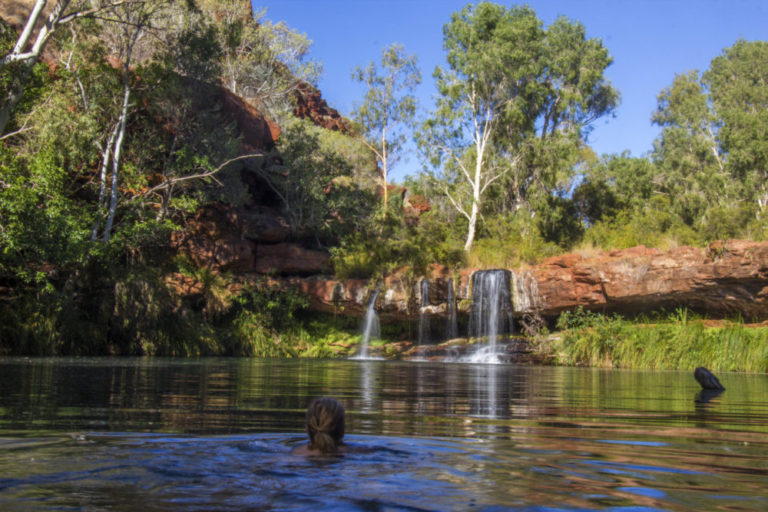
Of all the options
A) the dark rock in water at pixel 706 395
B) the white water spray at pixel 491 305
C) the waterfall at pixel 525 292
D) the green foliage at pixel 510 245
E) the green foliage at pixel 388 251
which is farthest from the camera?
the green foliage at pixel 388 251

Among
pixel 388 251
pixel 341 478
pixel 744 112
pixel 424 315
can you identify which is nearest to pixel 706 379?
pixel 341 478

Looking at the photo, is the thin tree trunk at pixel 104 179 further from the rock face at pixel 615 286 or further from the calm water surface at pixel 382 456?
the calm water surface at pixel 382 456

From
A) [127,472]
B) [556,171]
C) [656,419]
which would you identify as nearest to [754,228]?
[556,171]

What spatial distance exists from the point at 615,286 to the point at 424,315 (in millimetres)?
6707

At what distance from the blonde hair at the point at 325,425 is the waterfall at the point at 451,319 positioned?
2016cm

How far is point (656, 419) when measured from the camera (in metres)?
5.85

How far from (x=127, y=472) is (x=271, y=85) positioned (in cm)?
4111

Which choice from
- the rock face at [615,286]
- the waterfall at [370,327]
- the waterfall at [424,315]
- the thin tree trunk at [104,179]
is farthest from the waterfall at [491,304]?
the thin tree trunk at [104,179]

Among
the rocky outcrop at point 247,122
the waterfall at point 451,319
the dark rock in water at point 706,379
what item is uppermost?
the rocky outcrop at point 247,122

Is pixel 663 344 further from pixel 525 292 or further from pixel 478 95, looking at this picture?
pixel 478 95

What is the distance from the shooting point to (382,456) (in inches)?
146

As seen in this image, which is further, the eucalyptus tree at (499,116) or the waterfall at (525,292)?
the eucalyptus tree at (499,116)

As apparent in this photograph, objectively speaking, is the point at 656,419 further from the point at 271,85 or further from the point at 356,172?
the point at 271,85

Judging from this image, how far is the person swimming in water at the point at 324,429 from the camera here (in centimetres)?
373
